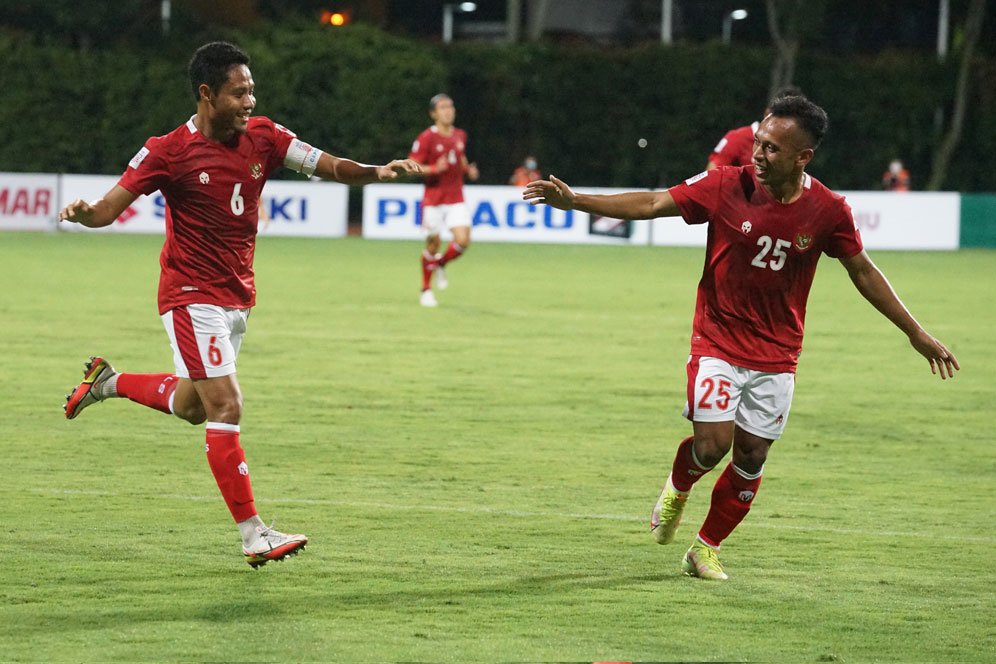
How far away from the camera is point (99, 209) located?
252 inches

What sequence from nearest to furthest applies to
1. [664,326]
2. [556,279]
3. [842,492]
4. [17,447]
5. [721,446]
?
[721,446] → [842,492] → [17,447] → [664,326] → [556,279]

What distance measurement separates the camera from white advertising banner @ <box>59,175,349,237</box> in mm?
31422

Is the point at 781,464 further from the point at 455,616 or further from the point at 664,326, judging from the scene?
the point at 664,326

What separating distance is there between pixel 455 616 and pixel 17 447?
4.27 metres

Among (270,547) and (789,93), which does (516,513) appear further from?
(789,93)

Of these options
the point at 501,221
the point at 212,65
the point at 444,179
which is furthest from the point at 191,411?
the point at 501,221

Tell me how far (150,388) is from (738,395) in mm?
2846

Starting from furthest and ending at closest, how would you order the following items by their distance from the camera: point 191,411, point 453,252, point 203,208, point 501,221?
1. point 501,221
2. point 453,252
3. point 191,411
4. point 203,208

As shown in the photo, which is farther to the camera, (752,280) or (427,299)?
(427,299)

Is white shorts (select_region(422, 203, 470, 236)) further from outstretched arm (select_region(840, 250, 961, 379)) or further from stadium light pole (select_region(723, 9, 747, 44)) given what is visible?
stadium light pole (select_region(723, 9, 747, 44))

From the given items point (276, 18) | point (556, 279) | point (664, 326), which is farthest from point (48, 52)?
point (664, 326)

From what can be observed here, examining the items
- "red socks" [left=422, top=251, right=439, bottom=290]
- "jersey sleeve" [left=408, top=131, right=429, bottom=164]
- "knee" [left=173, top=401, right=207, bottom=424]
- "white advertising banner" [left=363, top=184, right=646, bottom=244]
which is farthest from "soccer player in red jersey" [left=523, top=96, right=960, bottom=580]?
"white advertising banner" [left=363, top=184, right=646, bottom=244]

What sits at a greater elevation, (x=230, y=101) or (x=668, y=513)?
(x=230, y=101)

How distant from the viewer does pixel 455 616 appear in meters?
5.79
